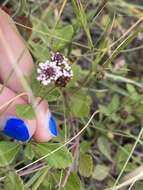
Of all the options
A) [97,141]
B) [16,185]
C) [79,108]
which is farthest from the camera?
[97,141]

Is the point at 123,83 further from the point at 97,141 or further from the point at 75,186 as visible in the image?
the point at 75,186

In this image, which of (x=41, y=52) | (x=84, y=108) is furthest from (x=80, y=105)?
(x=41, y=52)

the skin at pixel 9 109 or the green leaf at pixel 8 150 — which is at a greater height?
the skin at pixel 9 109

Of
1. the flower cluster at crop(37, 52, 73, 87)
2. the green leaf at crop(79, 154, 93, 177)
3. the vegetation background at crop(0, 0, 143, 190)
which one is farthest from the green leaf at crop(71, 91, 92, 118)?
the flower cluster at crop(37, 52, 73, 87)

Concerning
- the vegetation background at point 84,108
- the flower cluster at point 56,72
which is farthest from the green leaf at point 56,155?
the flower cluster at point 56,72

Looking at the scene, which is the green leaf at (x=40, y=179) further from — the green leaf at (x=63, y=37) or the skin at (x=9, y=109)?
the green leaf at (x=63, y=37)

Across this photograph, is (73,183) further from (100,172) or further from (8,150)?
(100,172)

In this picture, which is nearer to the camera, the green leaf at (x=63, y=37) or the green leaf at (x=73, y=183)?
the green leaf at (x=73, y=183)

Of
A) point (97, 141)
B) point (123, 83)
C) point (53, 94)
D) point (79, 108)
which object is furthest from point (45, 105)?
point (123, 83)
